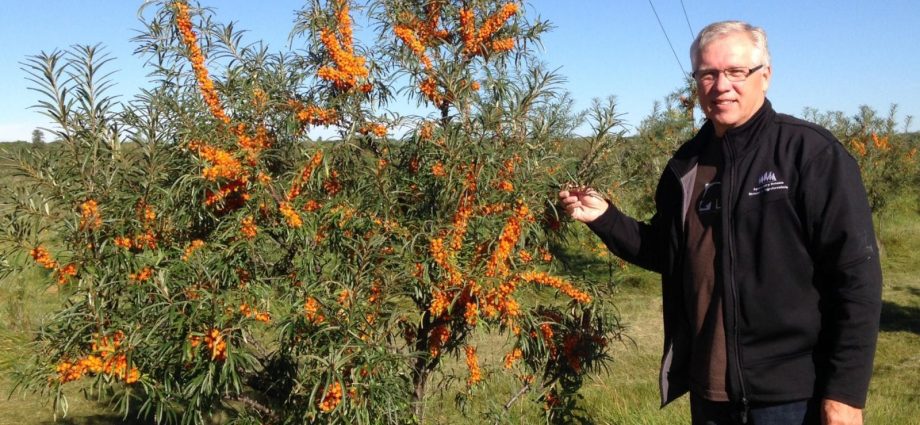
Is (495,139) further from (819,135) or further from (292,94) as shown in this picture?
(819,135)

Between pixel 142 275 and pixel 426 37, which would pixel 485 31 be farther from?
pixel 142 275

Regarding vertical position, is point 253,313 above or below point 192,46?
below

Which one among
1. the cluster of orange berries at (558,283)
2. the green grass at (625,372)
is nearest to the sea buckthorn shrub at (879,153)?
the green grass at (625,372)

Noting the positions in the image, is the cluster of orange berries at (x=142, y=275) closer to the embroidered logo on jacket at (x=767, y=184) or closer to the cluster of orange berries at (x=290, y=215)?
the cluster of orange berries at (x=290, y=215)

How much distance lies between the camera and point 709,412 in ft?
6.04

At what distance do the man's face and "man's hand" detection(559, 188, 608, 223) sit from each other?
55cm

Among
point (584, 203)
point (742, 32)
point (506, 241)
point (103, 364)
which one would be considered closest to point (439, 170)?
point (506, 241)

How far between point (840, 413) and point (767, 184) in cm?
54

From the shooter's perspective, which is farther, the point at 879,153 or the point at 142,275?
the point at 879,153

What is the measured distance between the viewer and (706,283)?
1.79 metres

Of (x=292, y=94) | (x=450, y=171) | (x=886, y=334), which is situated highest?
(x=292, y=94)

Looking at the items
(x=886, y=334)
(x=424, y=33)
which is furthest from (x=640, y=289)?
(x=424, y=33)

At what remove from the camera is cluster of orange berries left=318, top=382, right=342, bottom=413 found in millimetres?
1758

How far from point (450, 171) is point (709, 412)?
3.24 ft
